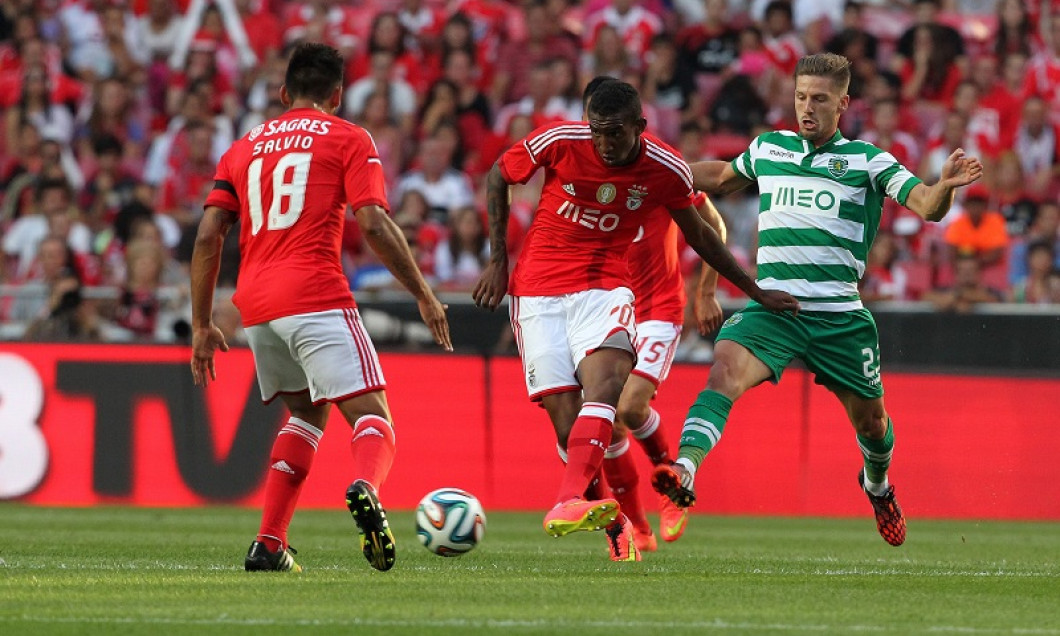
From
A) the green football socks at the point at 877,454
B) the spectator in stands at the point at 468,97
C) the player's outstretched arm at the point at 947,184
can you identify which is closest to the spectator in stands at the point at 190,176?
the spectator in stands at the point at 468,97

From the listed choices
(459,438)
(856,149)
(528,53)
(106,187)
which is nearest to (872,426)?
(856,149)

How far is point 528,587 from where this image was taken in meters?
6.98

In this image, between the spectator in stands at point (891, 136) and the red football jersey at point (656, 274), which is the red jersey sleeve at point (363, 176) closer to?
the red football jersey at point (656, 274)

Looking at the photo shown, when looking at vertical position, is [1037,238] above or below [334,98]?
below

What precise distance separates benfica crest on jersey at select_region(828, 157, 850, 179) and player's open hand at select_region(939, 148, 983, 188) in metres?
0.73

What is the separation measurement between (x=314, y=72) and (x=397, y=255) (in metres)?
0.94

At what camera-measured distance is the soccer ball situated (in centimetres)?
732

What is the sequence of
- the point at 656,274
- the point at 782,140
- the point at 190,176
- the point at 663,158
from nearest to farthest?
the point at 663,158 → the point at 782,140 → the point at 656,274 → the point at 190,176

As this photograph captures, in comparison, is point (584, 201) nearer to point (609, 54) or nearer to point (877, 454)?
point (877, 454)

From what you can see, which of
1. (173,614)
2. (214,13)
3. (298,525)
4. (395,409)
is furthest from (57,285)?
(173,614)

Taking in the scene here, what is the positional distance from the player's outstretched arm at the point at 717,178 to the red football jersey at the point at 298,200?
6.15 ft

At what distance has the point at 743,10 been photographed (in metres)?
18.6

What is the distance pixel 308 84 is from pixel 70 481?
6880 millimetres

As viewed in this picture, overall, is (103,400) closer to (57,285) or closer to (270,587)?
(57,285)
